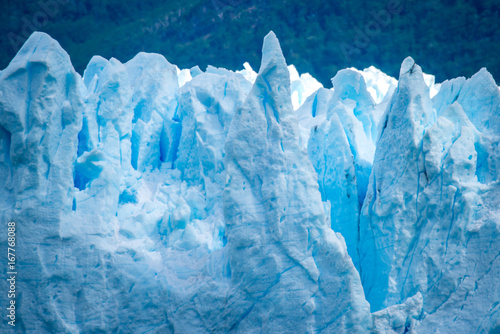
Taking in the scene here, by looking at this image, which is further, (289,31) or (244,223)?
(289,31)

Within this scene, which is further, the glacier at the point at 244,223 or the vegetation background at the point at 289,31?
the vegetation background at the point at 289,31

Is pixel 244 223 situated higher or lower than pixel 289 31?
lower

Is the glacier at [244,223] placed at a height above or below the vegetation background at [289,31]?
below

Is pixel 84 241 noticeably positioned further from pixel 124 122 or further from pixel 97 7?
pixel 97 7

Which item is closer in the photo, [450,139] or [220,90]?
[450,139]

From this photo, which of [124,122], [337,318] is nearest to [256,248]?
[337,318]
